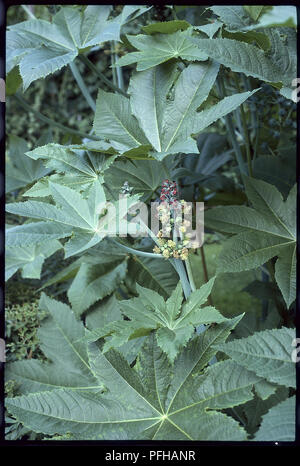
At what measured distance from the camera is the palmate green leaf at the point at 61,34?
80cm

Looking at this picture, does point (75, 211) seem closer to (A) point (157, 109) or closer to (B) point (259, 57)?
(A) point (157, 109)

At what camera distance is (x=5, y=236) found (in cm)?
71

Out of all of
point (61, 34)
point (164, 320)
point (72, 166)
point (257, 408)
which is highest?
point (61, 34)

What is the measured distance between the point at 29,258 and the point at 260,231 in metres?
0.48

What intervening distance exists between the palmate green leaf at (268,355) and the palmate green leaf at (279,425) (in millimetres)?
30

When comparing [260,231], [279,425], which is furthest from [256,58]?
[279,425]

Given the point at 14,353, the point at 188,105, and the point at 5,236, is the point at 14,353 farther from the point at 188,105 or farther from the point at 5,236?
the point at 188,105

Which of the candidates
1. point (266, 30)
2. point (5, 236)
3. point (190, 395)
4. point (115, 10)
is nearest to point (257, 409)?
point (190, 395)

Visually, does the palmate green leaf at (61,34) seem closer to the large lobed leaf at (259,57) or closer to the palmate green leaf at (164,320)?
the large lobed leaf at (259,57)

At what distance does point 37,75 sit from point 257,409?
1.98ft

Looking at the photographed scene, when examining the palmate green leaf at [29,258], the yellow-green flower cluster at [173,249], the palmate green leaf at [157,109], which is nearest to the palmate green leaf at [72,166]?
the palmate green leaf at [157,109]

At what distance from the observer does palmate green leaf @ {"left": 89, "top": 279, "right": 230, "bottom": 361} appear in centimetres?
61

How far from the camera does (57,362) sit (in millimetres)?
845

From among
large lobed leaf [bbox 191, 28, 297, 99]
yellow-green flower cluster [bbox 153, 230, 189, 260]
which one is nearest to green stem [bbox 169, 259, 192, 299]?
yellow-green flower cluster [bbox 153, 230, 189, 260]
